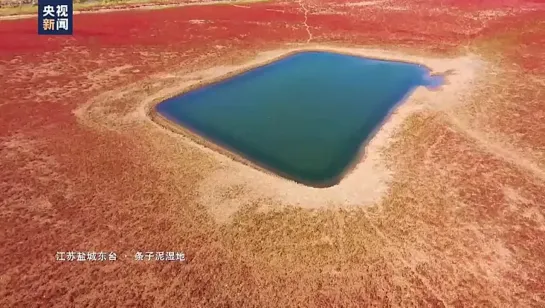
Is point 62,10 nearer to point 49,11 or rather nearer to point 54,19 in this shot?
point 49,11

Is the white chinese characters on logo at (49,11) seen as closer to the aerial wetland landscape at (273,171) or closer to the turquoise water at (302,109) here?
the aerial wetland landscape at (273,171)

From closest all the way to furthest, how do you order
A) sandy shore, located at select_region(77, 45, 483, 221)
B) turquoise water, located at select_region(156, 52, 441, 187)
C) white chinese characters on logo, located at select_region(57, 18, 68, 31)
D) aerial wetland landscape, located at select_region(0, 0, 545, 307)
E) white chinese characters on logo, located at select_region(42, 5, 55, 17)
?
aerial wetland landscape, located at select_region(0, 0, 545, 307), sandy shore, located at select_region(77, 45, 483, 221), turquoise water, located at select_region(156, 52, 441, 187), white chinese characters on logo, located at select_region(57, 18, 68, 31), white chinese characters on logo, located at select_region(42, 5, 55, 17)

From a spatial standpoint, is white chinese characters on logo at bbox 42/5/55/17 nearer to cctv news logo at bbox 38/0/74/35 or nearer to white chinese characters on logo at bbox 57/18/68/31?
cctv news logo at bbox 38/0/74/35

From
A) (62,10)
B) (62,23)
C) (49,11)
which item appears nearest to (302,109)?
(62,23)

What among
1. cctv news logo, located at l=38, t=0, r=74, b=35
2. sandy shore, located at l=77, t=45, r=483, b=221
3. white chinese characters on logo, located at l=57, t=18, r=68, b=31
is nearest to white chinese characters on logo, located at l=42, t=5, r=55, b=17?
cctv news logo, located at l=38, t=0, r=74, b=35

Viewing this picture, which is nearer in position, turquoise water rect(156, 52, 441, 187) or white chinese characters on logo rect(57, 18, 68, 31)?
turquoise water rect(156, 52, 441, 187)

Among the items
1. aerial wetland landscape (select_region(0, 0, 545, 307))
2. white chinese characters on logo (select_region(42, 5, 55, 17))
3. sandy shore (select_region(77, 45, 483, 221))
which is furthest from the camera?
white chinese characters on logo (select_region(42, 5, 55, 17))

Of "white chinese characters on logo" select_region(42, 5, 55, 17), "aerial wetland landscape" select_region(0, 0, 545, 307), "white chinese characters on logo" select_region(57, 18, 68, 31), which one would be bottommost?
"aerial wetland landscape" select_region(0, 0, 545, 307)
